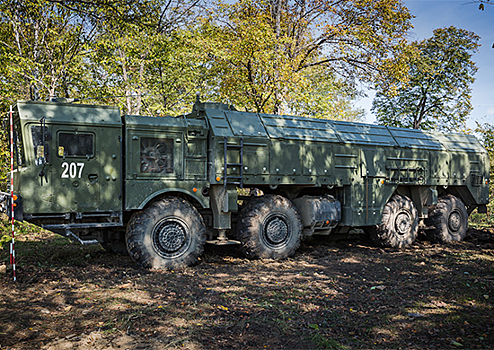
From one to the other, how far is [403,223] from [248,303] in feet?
22.8

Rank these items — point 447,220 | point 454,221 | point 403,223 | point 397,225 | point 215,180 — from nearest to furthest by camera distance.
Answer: point 215,180, point 397,225, point 403,223, point 447,220, point 454,221

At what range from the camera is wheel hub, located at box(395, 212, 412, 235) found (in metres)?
11.5

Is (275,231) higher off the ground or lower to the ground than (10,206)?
lower

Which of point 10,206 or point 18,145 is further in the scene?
point 18,145

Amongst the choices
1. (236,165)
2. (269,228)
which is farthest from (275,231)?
(236,165)

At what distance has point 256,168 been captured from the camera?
937 centimetres

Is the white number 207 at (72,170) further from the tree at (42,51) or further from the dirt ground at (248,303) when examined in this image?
the tree at (42,51)

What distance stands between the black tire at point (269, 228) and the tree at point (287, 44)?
6780 mm

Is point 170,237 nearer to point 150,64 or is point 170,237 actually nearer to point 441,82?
point 150,64

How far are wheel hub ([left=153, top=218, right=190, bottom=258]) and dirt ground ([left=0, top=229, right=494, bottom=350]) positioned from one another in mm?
471

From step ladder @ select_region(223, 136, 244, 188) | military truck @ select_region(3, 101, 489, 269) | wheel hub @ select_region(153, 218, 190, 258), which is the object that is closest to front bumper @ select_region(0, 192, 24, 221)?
military truck @ select_region(3, 101, 489, 269)

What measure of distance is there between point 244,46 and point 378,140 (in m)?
6.40

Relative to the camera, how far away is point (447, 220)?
40.7 ft

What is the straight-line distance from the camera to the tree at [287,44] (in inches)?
604
